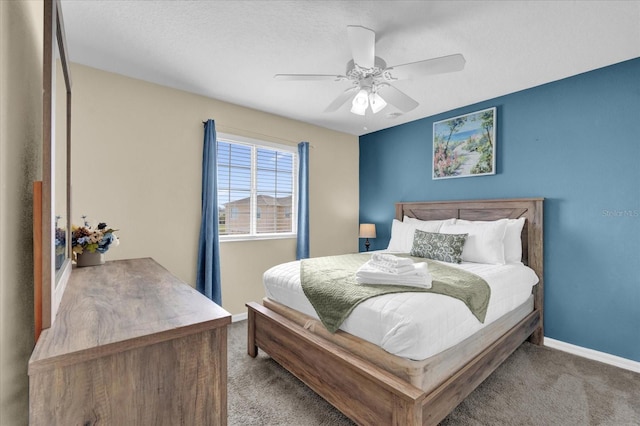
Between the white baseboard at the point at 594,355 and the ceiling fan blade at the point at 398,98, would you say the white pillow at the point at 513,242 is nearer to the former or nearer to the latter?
the white baseboard at the point at 594,355

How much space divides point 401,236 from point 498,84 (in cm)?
189

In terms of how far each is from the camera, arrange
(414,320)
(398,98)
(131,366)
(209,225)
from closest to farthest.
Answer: (131,366) < (414,320) < (398,98) < (209,225)

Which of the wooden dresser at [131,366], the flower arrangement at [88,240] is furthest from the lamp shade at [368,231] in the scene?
the wooden dresser at [131,366]

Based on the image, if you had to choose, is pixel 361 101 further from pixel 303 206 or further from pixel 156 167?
pixel 156 167

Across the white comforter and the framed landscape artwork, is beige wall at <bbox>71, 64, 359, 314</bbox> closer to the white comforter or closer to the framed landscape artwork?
the white comforter

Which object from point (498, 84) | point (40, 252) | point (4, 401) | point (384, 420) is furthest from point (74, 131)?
point (498, 84)

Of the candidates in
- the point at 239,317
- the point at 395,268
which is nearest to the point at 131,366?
the point at 395,268

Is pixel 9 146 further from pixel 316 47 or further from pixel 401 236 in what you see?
pixel 401 236

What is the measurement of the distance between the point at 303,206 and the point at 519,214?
8.15ft

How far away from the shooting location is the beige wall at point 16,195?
72cm

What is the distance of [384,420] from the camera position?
154 centimetres

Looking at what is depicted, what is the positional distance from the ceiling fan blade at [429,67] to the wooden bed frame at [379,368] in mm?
1858

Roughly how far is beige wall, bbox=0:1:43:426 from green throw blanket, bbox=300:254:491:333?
1411 mm

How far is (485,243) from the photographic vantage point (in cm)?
288
